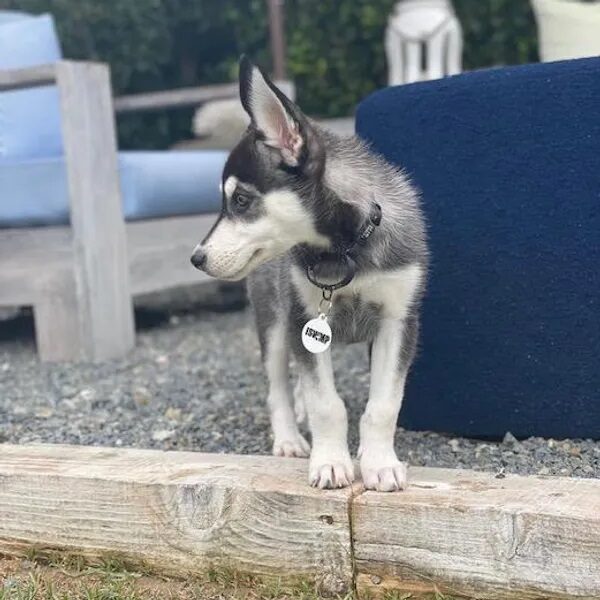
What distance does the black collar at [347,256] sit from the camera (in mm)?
2148

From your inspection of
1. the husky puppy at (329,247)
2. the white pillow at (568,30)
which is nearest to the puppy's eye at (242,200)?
the husky puppy at (329,247)

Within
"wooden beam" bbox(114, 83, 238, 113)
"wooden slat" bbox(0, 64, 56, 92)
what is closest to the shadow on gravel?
"wooden beam" bbox(114, 83, 238, 113)

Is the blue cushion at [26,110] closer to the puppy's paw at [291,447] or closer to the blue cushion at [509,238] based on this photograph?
the puppy's paw at [291,447]

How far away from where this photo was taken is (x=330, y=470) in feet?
6.86

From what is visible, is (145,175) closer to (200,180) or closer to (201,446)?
(200,180)

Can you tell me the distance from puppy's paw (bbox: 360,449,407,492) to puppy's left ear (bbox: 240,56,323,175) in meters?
0.66

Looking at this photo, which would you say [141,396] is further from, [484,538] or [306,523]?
[484,538]

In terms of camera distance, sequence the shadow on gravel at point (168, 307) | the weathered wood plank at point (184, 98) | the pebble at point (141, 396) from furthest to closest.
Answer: the shadow on gravel at point (168, 307) < the weathered wood plank at point (184, 98) < the pebble at point (141, 396)

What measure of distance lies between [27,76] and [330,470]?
254 centimetres

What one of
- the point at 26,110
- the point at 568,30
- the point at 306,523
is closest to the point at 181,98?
the point at 26,110

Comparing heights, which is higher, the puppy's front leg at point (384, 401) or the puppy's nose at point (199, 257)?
the puppy's nose at point (199, 257)

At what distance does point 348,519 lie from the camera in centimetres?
198


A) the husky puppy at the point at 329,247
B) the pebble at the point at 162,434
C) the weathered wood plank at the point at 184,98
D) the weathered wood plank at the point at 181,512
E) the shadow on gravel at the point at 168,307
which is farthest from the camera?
the shadow on gravel at the point at 168,307

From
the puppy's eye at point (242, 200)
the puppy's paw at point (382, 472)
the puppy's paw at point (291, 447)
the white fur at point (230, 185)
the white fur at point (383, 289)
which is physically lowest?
the puppy's paw at point (291, 447)
